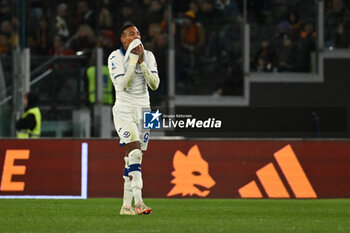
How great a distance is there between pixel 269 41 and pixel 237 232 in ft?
45.8

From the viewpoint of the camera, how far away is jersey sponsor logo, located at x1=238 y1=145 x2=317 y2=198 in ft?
57.6

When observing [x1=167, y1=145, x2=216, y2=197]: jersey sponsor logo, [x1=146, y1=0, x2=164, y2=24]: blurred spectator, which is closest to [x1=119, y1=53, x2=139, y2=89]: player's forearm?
[x1=167, y1=145, x2=216, y2=197]: jersey sponsor logo

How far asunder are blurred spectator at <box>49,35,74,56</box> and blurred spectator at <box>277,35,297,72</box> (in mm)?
5120

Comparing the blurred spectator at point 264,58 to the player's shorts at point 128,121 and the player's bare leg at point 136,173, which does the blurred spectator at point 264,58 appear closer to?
the player's shorts at point 128,121

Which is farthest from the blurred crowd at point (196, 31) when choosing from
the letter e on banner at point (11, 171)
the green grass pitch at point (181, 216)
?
the green grass pitch at point (181, 216)

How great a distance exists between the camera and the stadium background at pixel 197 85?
57.5ft

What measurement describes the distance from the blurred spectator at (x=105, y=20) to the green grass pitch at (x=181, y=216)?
600 cm

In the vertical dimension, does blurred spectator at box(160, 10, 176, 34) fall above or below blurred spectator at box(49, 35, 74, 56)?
above

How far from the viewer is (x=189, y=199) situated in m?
17.2

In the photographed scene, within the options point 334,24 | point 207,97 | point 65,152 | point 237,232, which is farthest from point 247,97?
point 237,232

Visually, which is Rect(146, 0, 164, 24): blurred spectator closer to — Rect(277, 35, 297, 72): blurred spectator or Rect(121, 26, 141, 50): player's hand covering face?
Rect(277, 35, 297, 72): blurred spectator

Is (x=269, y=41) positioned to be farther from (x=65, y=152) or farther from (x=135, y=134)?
(x=135, y=134)

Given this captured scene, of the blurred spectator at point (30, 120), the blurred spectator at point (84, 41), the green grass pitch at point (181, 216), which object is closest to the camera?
the green grass pitch at point (181, 216)

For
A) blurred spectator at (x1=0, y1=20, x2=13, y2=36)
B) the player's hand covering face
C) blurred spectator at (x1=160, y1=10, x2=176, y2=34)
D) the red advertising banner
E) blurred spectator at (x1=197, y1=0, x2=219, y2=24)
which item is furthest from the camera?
blurred spectator at (x1=197, y1=0, x2=219, y2=24)
